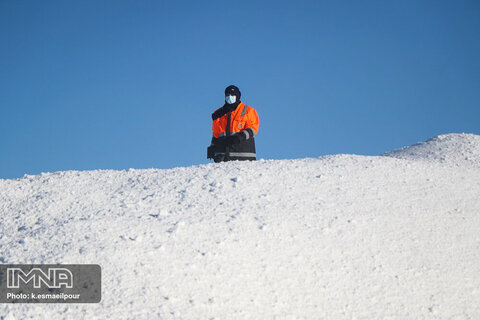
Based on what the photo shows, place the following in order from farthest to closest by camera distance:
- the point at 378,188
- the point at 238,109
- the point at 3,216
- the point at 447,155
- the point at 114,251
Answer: the point at 447,155
the point at 238,109
the point at 378,188
the point at 3,216
the point at 114,251

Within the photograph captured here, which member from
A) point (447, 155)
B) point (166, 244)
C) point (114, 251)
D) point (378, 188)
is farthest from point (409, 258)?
point (447, 155)

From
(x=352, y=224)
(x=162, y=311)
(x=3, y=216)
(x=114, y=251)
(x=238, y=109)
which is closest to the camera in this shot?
(x=162, y=311)

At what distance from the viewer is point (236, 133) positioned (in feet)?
20.6

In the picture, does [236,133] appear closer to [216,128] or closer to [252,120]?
[252,120]

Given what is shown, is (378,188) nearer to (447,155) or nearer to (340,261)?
(340,261)

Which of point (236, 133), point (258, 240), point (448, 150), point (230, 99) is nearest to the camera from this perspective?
point (258, 240)

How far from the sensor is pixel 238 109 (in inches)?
253

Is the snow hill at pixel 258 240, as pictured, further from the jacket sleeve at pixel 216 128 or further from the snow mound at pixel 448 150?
the snow mound at pixel 448 150

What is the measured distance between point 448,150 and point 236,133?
3638 millimetres

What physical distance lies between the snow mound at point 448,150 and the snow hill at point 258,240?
1.68 m

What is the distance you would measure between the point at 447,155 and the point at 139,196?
5.01 m

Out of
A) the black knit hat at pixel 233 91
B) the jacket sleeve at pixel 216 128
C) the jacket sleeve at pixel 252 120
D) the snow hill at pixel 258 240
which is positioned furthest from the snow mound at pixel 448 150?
the jacket sleeve at pixel 216 128

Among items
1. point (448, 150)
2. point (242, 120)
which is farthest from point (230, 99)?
point (448, 150)

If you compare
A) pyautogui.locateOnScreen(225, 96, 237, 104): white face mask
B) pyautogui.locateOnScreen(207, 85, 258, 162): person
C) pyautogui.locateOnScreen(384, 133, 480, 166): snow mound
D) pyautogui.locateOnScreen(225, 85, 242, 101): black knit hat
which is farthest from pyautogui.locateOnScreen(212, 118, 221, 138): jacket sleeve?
pyautogui.locateOnScreen(384, 133, 480, 166): snow mound
